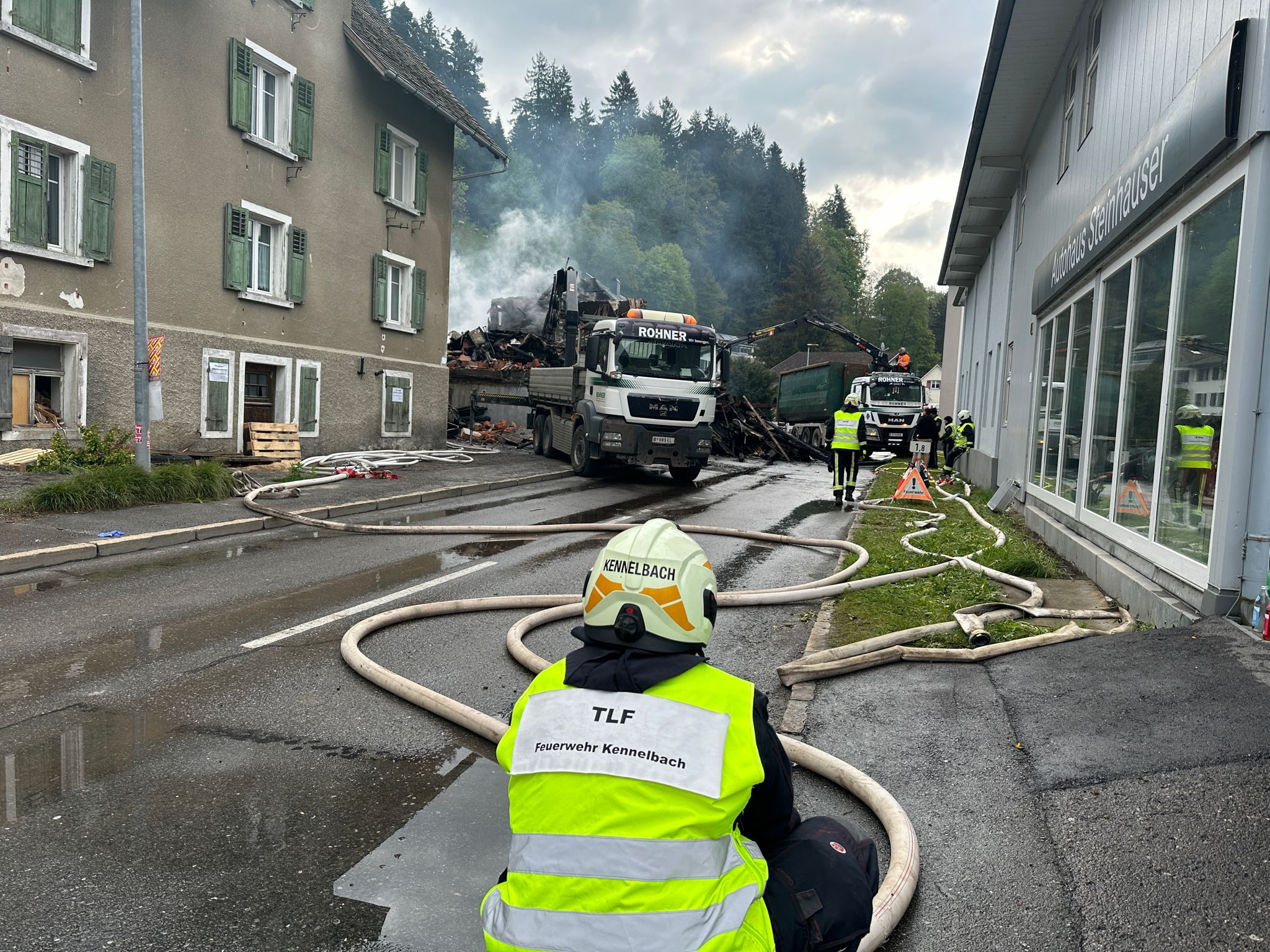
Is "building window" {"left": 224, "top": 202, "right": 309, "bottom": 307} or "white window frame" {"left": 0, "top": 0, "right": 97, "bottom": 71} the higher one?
"white window frame" {"left": 0, "top": 0, "right": 97, "bottom": 71}

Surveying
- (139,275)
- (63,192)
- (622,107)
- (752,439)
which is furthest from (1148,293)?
(622,107)

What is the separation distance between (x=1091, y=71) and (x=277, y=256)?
14.5 meters

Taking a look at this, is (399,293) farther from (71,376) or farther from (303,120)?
(71,376)

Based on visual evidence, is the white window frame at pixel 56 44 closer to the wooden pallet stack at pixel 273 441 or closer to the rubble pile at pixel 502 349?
the wooden pallet stack at pixel 273 441

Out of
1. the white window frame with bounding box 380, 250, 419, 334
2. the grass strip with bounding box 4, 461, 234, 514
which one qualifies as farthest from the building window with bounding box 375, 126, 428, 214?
the grass strip with bounding box 4, 461, 234, 514

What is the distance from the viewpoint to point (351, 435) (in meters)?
20.8

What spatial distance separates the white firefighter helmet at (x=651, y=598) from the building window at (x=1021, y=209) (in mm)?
16533

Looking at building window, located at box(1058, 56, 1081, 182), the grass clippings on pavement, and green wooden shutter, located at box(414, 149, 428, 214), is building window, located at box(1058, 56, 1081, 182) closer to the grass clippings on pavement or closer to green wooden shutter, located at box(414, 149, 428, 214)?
the grass clippings on pavement

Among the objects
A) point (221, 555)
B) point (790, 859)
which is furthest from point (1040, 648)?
point (221, 555)

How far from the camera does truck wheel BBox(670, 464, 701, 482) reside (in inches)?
750

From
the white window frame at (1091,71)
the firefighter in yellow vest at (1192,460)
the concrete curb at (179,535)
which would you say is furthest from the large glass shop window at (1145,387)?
the concrete curb at (179,535)

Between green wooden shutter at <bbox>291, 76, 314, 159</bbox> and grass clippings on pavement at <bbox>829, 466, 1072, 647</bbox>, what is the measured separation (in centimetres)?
1329

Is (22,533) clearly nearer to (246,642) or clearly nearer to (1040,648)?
(246,642)

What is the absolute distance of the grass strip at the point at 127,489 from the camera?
35.0 feet
